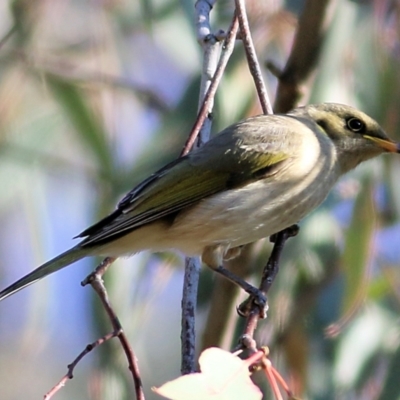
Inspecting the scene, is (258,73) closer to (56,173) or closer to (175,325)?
(56,173)

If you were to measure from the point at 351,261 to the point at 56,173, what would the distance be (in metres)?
1.06

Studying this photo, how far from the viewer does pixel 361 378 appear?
8.63 ft

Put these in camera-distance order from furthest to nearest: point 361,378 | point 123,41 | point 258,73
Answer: point 123,41, point 361,378, point 258,73

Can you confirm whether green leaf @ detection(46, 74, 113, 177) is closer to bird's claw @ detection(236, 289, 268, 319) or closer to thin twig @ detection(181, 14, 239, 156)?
thin twig @ detection(181, 14, 239, 156)

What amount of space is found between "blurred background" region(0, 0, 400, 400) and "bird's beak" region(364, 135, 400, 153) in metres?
0.27

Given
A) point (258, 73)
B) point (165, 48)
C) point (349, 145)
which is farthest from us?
point (165, 48)

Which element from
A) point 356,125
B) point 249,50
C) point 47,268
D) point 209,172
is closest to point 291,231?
point 209,172

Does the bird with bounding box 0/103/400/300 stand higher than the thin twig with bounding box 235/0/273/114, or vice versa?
the thin twig with bounding box 235/0/273/114

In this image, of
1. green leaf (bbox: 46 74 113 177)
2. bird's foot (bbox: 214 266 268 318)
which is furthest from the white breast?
green leaf (bbox: 46 74 113 177)

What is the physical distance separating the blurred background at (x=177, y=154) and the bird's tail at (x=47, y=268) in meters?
0.52

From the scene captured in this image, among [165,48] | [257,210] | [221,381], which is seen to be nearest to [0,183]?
[165,48]

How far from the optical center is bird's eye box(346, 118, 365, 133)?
7.70 ft

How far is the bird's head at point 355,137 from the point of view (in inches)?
91.4

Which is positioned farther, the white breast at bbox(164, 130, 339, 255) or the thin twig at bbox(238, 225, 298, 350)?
the white breast at bbox(164, 130, 339, 255)
